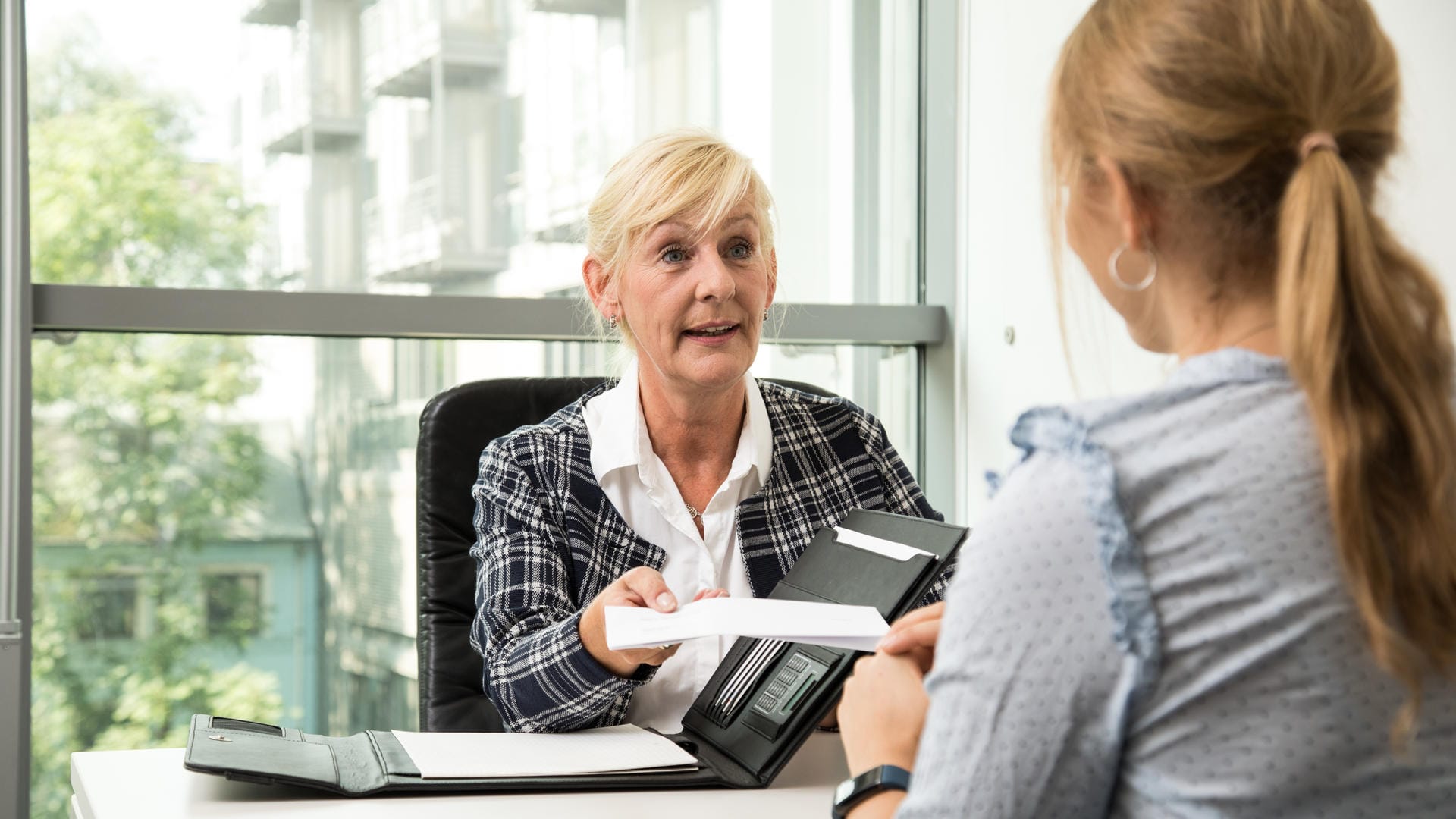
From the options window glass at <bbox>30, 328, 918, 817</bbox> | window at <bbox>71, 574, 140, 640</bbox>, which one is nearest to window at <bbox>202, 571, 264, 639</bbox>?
window glass at <bbox>30, 328, 918, 817</bbox>

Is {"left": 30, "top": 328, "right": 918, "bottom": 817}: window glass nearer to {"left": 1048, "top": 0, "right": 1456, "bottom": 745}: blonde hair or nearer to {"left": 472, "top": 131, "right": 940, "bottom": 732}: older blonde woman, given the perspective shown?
{"left": 472, "top": 131, "right": 940, "bottom": 732}: older blonde woman

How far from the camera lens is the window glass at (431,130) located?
2.54 meters

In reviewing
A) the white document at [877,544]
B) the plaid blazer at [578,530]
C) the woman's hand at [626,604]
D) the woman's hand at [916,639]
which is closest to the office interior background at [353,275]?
the plaid blazer at [578,530]

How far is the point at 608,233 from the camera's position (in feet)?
5.87

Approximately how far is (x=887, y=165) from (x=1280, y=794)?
8.94ft

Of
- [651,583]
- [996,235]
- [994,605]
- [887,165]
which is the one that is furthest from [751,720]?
[887,165]

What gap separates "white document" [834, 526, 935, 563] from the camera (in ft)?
4.19

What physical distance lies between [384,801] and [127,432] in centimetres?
168

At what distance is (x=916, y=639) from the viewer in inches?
37.4

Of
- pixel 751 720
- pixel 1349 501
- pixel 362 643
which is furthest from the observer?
pixel 362 643

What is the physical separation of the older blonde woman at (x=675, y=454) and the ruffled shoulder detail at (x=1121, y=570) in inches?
35.9

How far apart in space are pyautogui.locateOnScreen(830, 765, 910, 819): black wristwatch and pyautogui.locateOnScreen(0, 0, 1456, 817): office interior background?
1.58 metres

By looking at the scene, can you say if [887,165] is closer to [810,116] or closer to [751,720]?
[810,116]

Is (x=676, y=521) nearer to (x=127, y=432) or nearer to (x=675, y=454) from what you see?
(x=675, y=454)
